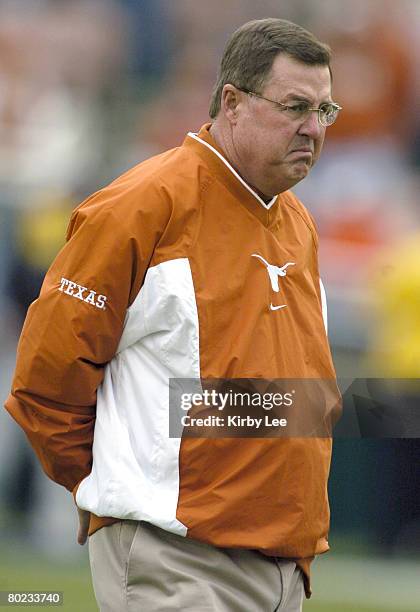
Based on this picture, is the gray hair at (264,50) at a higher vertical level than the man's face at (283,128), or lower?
higher

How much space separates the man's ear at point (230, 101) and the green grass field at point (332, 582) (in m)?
3.01

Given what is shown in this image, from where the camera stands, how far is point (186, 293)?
2.54 meters

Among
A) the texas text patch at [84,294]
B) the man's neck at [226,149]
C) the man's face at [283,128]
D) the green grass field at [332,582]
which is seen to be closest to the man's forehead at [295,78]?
the man's face at [283,128]

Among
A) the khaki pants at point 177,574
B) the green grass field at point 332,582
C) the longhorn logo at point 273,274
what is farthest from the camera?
the green grass field at point 332,582

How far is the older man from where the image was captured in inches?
100.0

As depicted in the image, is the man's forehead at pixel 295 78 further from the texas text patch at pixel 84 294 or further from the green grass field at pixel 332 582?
the green grass field at pixel 332 582

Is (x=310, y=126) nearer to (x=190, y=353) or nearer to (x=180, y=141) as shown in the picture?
(x=190, y=353)

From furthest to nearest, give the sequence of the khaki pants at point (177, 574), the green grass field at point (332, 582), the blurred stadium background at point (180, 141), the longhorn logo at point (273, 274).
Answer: the blurred stadium background at point (180, 141) < the green grass field at point (332, 582) < the longhorn logo at point (273, 274) < the khaki pants at point (177, 574)

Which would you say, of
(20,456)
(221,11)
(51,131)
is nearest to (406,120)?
(221,11)

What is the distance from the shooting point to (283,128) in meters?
2.66

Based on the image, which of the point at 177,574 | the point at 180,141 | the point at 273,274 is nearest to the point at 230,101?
the point at 273,274

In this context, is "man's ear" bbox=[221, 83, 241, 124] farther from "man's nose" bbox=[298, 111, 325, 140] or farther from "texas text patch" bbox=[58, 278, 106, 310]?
"texas text patch" bbox=[58, 278, 106, 310]

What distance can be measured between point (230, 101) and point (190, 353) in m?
0.58

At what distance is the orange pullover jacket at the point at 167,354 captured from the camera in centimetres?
254
